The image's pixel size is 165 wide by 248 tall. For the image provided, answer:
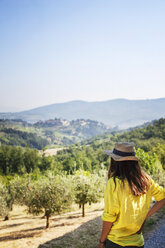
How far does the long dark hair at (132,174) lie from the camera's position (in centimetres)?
239

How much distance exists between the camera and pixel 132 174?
95.7 inches

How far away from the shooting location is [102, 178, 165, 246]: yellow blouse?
235 cm

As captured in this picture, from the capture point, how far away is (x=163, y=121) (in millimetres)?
103375

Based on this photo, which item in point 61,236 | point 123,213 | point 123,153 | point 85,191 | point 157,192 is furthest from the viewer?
point 85,191

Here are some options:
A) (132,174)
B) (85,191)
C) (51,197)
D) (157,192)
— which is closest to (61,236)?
(51,197)

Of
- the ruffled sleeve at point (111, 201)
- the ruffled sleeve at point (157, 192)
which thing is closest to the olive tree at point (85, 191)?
the ruffled sleeve at point (157, 192)

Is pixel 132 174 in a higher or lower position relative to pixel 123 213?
higher

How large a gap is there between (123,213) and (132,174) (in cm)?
45

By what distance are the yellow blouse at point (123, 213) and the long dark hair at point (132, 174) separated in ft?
0.19

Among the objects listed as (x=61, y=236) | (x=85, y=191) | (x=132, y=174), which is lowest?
(x=61, y=236)

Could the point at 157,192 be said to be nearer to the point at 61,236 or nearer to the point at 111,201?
the point at 111,201

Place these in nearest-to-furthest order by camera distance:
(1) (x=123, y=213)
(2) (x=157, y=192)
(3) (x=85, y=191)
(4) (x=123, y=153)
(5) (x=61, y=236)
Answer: (1) (x=123, y=213) < (4) (x=123, y=153) < (2) (x=157, y=192) < (5) (x=61, y=236) < (3) (x=85, y=191)

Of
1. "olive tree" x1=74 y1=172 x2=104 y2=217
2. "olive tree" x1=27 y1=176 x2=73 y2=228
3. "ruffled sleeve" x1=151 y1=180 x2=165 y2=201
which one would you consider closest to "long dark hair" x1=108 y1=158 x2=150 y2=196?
"ruffled sleeve" x1=151 y1=180 x2=165 y2=201

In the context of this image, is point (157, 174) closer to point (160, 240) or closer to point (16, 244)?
point (160, 240)
